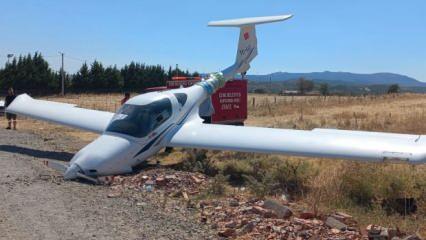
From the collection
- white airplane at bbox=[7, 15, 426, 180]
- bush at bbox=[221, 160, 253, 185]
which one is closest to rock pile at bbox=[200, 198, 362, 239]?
white airplane at bbox=[7, 15, 426, 180]

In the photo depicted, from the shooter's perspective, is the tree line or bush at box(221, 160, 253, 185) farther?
the tree line

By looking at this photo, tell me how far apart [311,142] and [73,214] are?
5.91m

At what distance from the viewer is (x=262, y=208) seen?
341 inches

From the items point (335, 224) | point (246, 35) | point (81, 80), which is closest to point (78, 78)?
point (81, 80)

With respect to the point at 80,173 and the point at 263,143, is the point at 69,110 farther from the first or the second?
the point at 263,143

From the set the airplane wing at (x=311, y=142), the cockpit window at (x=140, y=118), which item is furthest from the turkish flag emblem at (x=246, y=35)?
the cockpit window at (x=140, y=118)

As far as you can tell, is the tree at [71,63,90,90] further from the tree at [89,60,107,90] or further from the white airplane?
the white airplane

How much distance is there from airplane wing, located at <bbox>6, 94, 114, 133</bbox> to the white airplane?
0.07 metres

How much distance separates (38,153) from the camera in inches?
640

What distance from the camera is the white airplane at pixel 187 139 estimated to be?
11312 mm

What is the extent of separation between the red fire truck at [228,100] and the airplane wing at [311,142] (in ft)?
18.5

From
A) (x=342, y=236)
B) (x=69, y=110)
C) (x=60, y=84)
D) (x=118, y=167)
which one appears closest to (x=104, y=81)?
(x=60, y=84)

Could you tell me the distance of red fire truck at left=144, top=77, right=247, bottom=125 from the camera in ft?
67.6

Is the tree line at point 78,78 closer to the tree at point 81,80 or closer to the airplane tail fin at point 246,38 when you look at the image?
the tree at point 81,80
